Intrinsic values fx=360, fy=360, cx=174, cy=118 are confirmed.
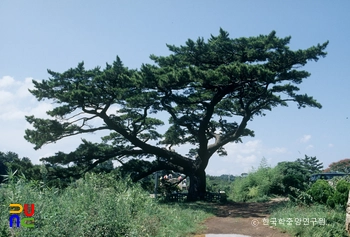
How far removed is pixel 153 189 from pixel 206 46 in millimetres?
7588

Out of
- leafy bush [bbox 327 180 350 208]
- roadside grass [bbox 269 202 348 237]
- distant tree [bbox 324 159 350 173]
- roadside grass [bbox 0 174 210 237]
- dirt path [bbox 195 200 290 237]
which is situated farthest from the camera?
distant tree [bbox 324 159 350 173]

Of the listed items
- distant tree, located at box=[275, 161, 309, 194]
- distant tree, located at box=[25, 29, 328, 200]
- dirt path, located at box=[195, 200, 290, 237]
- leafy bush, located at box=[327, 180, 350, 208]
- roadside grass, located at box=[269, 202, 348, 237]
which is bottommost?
dirt path, located at box=[195, 200, 290, 237]

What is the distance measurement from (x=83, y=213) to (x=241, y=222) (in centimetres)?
618

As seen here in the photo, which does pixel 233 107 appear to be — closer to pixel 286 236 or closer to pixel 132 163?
pixel 132 163

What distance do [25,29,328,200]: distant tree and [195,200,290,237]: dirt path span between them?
4265mm

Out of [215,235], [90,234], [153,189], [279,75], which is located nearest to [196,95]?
[279,75]

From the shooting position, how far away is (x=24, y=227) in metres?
4.61

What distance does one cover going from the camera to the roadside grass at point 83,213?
4.84 metres

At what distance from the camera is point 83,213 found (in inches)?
218

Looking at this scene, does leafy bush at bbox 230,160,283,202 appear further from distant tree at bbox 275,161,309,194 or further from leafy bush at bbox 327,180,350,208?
leafy bush at bbox 327,180,350,208

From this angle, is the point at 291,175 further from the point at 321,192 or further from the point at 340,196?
the point at 340,196

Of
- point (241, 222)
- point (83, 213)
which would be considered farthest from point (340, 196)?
point (83, 213)

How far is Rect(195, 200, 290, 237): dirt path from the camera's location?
8.75 m

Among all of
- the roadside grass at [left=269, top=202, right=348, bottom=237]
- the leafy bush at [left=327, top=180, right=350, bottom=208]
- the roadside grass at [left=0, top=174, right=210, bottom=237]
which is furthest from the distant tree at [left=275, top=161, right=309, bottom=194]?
the roadside grass at [left=0, top=174, right=210, bottom=237]
